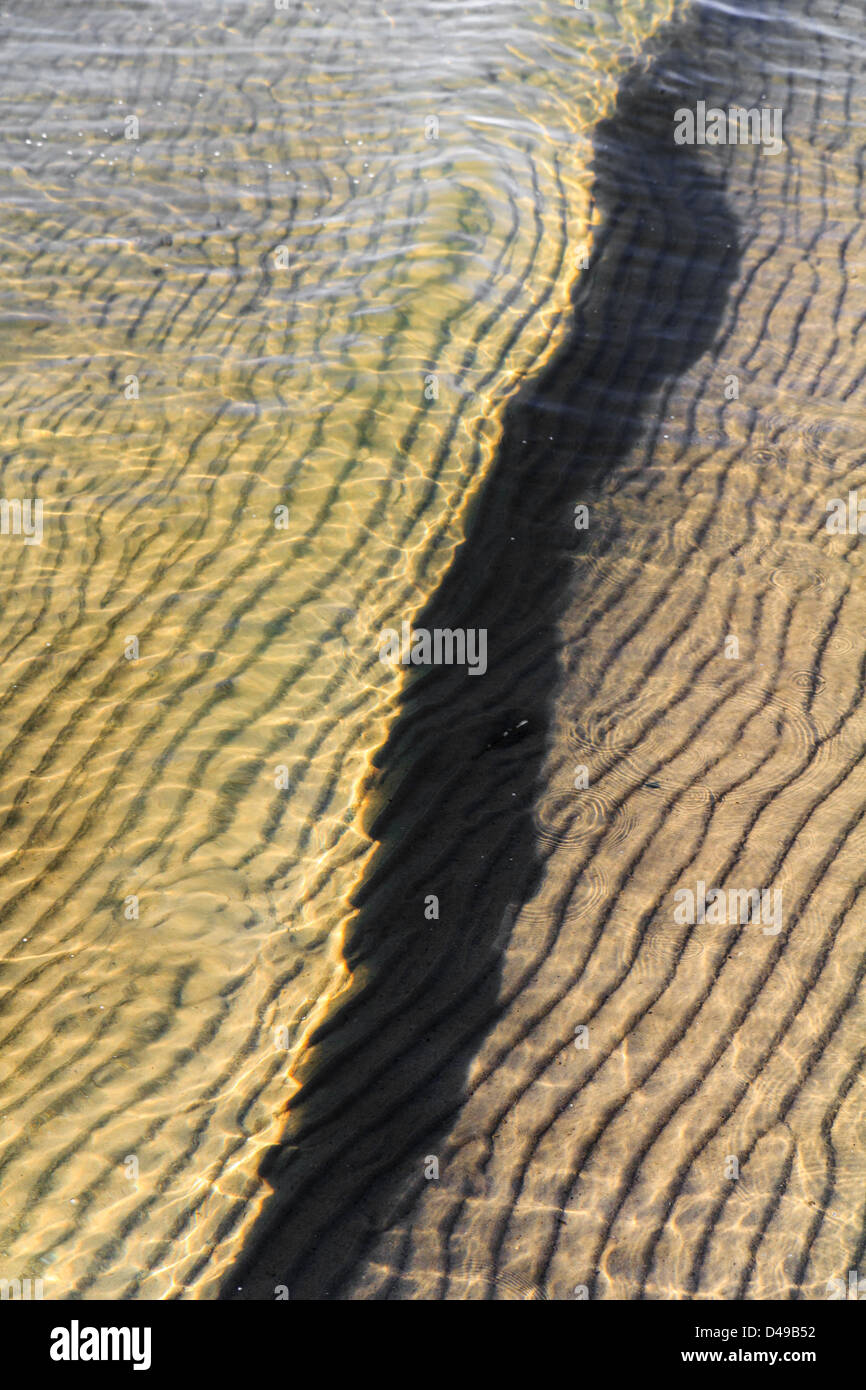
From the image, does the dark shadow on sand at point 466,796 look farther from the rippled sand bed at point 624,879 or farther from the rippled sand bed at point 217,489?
the rippled sand bed at point 217,489

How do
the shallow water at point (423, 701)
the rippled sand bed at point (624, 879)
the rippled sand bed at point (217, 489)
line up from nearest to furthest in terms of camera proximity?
the rippled sand bed at point (624, 879)
the shallow water at point (423, 701)
the rippled sand bed at point (217, 489)

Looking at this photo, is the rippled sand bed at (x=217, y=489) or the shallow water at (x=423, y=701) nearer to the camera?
the shallow water at (x=423, y=701)

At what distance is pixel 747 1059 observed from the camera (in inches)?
162

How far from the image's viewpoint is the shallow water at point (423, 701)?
3902 mm

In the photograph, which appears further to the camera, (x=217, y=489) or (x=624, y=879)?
(x=217, y=489)

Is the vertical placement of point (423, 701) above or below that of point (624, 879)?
above

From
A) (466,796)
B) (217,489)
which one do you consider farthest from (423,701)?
(217,489)

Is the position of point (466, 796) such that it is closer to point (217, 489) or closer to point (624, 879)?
point (624, 879)

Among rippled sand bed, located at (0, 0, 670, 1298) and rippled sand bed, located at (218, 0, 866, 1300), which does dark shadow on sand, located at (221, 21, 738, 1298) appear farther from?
rippled sand bed, located at (0, 0, 670, 1298)

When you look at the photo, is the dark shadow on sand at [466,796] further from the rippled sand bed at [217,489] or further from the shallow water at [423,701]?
the rippled sand bed at [217,489]

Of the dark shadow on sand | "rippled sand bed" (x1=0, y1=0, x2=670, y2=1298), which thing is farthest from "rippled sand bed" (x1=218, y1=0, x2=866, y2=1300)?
"rippled sand bed" (x1=0, y1=0, x2=670, y2=1298)

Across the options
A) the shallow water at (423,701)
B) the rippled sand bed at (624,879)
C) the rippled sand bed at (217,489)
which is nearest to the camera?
the rippled sand bed at (624,879)

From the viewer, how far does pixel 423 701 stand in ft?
17.6

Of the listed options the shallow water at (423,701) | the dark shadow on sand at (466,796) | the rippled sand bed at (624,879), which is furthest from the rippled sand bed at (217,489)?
the rippled sand bed at (624,879)
